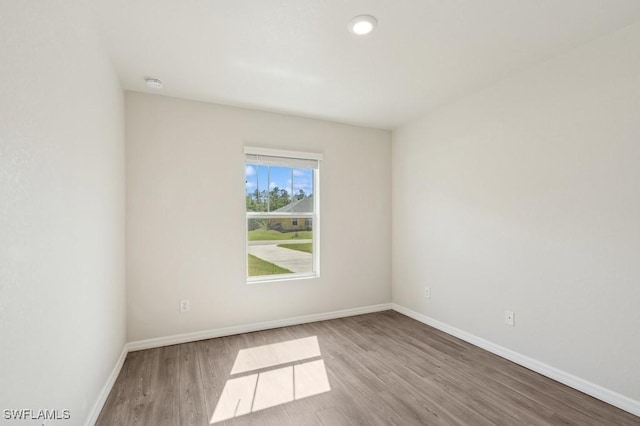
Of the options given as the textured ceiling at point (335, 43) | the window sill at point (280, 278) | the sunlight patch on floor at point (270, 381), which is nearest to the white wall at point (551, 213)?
the textured ceiling at point (335, 43)

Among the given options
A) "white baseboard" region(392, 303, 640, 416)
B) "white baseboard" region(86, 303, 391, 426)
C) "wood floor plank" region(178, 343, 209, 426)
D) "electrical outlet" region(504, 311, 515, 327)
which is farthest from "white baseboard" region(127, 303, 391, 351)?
"electrical outlet" region(504, 311, 515, 327)

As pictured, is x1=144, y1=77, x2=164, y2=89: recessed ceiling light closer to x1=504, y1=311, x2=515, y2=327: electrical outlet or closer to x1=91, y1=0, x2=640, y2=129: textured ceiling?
x1=91, y1=0, x2=640, y2=129: textured ceiling

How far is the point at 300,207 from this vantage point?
3973 mm

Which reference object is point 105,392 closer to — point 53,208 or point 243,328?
point 243,328

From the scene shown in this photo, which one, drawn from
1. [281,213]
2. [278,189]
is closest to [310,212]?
[281,213]

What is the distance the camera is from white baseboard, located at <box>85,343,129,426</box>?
1.93m

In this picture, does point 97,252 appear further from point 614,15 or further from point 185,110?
point 614,15

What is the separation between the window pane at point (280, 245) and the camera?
3.70m

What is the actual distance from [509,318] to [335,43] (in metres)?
2.80

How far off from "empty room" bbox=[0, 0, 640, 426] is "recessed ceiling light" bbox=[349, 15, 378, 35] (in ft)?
0.04

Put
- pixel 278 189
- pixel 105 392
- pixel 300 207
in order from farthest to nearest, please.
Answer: pixel 300 207
pixel 278 189
pixel 105 392

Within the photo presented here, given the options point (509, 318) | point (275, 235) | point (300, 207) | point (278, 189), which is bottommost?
point (509, 318)

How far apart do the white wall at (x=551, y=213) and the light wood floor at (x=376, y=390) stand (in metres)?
0.34

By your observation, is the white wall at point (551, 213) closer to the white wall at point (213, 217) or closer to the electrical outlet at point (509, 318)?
the electrical outlet at point (509, 318)
